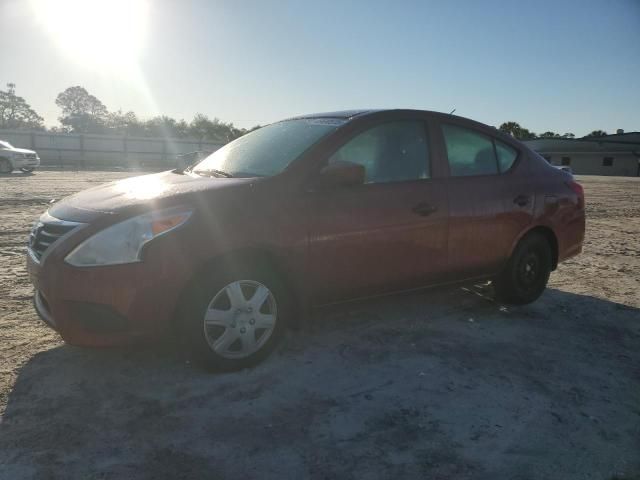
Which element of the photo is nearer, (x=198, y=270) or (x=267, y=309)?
(x=198, y=270)

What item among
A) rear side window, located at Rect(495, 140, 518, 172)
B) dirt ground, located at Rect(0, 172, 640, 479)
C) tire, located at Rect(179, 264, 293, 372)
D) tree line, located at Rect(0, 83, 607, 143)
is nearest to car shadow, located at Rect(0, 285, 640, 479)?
dirt ground, located at Rect(0, 172, 640, 479)

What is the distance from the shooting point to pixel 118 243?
106 inches

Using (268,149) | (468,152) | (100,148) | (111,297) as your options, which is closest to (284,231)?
(268,149)

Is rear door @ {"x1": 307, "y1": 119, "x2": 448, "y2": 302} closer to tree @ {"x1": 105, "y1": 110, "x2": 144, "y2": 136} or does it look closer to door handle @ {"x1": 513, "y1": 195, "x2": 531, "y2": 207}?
door handle @ {"x1": 513, "y1": 195, "x2": 531, "y2": 207}

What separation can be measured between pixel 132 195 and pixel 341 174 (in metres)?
1.29

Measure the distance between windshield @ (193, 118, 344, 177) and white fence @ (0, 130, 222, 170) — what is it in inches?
1120

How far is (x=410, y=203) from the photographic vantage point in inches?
138

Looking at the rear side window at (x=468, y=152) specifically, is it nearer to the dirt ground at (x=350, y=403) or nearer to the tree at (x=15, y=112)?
the dirt ground at (x=350, y=403)

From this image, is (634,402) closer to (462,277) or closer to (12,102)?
(462,277)

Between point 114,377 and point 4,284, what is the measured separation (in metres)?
2.35

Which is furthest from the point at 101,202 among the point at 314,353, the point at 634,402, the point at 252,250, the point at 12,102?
the point at 12,102

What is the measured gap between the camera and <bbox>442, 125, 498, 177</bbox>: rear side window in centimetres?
389

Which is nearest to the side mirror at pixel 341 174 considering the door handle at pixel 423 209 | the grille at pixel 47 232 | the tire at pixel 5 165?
the door handle at pixel 423 209

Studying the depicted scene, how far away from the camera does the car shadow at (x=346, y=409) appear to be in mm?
2188
